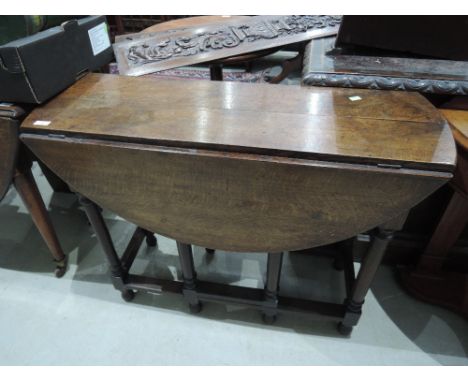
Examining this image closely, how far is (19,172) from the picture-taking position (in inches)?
42.8

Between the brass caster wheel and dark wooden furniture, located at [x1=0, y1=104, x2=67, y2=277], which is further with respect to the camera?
the brass caster wheel

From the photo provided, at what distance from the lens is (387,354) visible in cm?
113

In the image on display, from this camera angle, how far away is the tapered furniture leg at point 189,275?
1.06m

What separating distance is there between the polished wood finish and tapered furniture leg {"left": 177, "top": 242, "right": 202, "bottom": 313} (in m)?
0.42

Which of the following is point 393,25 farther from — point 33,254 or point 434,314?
point 33,254

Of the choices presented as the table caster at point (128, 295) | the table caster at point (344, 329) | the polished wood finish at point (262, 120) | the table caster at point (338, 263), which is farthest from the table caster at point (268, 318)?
the polished wood finish at point (262, 120)

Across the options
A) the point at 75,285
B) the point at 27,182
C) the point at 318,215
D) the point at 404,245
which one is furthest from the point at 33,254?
the point at 404,245

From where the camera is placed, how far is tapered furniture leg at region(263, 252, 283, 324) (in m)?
1.02

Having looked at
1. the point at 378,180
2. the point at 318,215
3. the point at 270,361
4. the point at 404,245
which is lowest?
the point at 270,361

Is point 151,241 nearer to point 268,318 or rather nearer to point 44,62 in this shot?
point 268,318

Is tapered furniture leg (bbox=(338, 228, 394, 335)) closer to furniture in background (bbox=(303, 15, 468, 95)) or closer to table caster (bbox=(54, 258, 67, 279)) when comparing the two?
furniture in background (bbox=(303, 15, 468, 95))

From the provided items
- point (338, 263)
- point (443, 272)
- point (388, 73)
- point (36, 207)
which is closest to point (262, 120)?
point (388, 73)

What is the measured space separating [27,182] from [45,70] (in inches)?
17.5

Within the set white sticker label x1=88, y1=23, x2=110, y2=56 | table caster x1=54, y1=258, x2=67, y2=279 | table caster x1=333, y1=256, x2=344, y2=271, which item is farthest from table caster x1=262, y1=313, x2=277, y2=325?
white sticker label x1=88, y1=23, x2=110, y2=56
